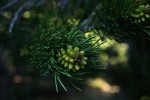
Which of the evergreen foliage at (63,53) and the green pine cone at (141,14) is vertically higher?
the green pine cone at (141,14)

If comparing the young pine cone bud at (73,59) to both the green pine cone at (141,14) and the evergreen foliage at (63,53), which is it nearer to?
the evergreen foliage at (63,53)

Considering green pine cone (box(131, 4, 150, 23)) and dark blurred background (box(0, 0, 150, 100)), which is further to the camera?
dark blurred background (box(0, 0, 150, 100))

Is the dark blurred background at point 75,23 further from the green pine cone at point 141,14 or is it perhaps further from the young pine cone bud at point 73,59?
the young pine cone bud at point 73,59

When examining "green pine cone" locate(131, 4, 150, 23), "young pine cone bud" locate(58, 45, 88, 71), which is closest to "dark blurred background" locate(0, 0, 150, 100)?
"green pine cone" locate(131, 4, 150, 23)

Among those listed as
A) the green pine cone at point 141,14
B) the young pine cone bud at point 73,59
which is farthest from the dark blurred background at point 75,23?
the young pine cone bud at point 73,59

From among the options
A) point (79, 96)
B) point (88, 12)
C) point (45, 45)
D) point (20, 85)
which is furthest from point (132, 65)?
point (79, 96)

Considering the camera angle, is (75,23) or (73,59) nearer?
(73,59)

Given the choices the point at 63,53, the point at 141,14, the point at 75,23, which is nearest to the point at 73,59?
the point at 63,53

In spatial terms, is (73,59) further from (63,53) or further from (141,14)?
(141,14)

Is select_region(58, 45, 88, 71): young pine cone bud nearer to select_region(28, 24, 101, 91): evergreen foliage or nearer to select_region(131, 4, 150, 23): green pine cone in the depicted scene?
select_region(28, 24, 101, 91): evergreen foliage

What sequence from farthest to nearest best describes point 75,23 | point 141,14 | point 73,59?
point 75,23 → point 141,14 → point 73,59

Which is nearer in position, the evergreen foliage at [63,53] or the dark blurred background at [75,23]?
the evergreen foliage at [63,53]

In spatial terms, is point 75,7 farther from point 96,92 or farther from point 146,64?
point 96,92
